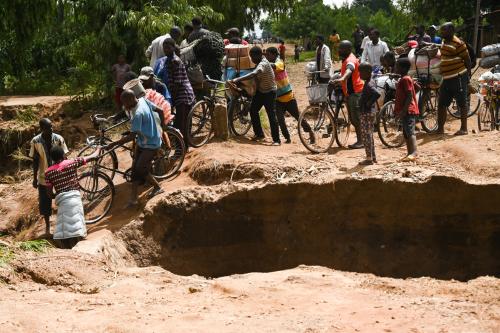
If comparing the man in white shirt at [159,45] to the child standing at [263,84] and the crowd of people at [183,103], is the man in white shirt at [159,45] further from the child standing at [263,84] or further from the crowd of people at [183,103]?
the child standing at [263,84]

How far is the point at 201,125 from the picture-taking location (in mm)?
11188

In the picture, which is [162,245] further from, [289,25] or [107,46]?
[289,25]

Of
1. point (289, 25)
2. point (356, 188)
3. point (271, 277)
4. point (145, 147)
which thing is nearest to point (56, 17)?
point (145, 147)

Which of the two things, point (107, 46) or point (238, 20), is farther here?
point (238, 20)

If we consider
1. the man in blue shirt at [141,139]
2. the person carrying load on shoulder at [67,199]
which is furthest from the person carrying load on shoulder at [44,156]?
the man in blue shirt at [141,139]

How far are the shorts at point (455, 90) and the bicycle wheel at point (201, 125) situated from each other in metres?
3.49

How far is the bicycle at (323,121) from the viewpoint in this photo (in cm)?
1071

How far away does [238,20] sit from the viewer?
22.0 m

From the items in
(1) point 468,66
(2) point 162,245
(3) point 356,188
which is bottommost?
(2) point 162,245

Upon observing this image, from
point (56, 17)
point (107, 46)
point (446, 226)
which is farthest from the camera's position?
point (56, 17)

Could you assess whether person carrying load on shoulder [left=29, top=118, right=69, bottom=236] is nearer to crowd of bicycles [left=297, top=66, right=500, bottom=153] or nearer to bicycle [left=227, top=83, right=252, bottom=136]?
bicycle [left=227, top=83, right=252, bottom=136]

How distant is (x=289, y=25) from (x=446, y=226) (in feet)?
123

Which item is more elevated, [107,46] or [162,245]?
[107,46]

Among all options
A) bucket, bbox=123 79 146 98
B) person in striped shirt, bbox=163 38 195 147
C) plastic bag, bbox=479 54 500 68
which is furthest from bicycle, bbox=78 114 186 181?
plastic bag, bbox=479 54 500 68
